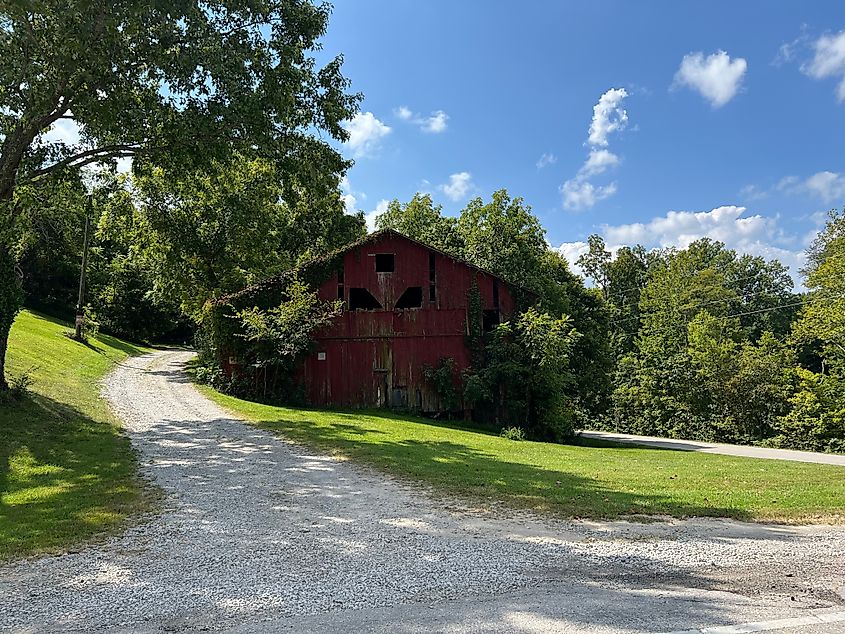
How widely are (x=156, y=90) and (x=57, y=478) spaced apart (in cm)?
971

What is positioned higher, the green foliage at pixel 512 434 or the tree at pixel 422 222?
the tree at pixel 422 222

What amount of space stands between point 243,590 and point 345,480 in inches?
196

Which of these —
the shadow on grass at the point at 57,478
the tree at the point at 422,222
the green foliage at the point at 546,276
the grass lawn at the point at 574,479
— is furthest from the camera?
the tree at the point at 422,222

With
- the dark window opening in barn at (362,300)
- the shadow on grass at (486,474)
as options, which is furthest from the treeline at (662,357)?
the shadow on grass at (486,474)

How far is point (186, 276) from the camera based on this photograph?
2842 centimetres

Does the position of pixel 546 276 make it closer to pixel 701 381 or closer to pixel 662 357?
pixel 662 357

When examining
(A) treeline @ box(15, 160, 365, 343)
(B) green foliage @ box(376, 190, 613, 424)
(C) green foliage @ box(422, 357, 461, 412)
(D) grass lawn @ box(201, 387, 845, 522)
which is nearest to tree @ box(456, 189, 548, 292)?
(B) green foliage @ box(376, 190, 613, 424)

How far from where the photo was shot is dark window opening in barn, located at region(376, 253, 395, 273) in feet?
84.9

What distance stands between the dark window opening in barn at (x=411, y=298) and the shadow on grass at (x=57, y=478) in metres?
13.7

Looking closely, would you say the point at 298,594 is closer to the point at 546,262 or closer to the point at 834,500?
the point at 834,500

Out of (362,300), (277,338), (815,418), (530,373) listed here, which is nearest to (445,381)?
(530,373)

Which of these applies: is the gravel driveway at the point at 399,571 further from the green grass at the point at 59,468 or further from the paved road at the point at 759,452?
the paved road at the point at 759,452

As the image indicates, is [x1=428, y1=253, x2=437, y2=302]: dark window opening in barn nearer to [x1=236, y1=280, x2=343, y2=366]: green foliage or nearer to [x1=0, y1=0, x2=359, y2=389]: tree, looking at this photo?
[x1=236, y1=280, x2=343, y2=366]: green foliage

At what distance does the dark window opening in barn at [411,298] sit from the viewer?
26144 millimetres
